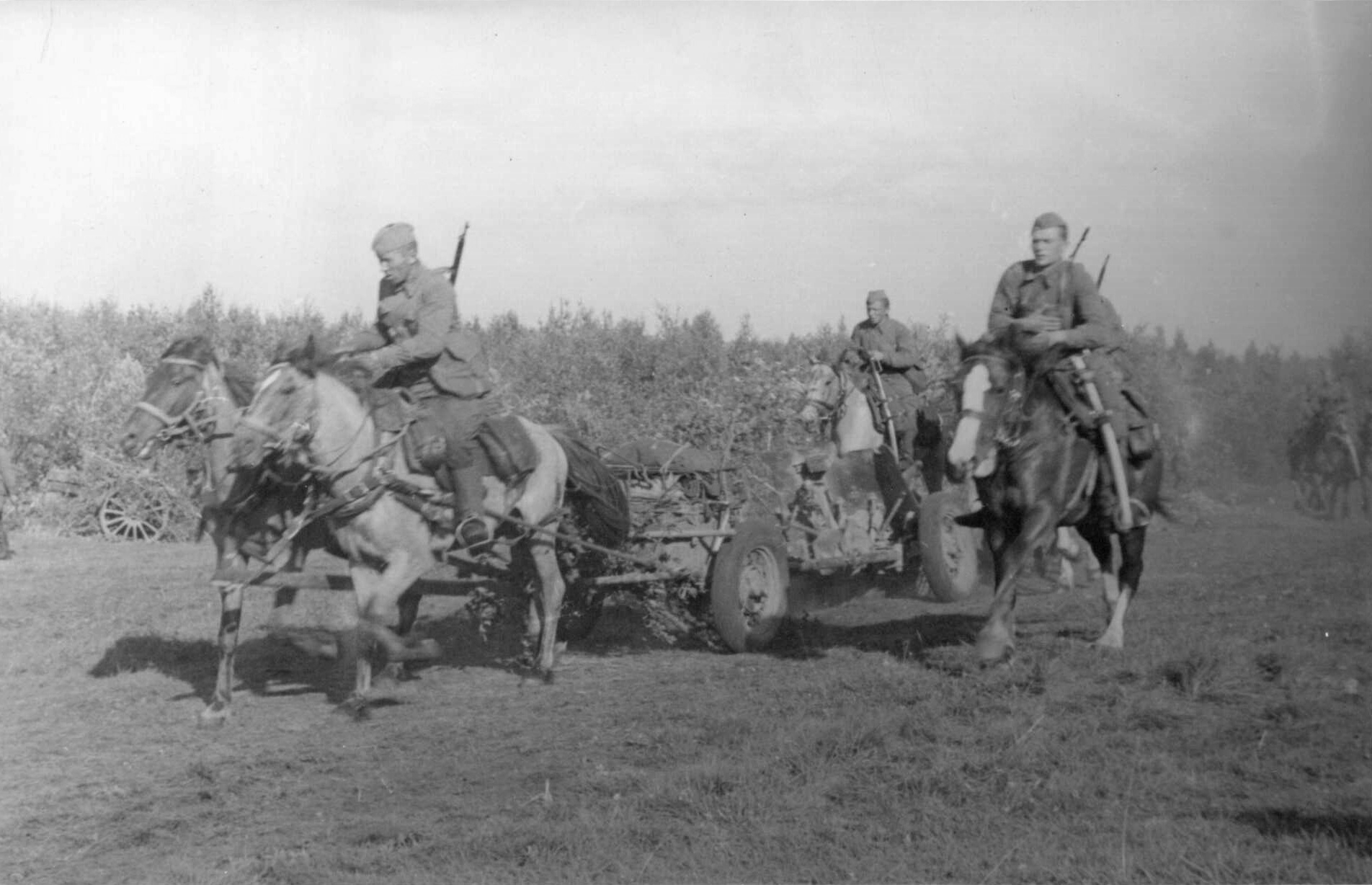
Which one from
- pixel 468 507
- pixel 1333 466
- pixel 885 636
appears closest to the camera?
pixel 468 507

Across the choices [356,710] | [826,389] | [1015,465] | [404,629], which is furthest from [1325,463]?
[356,710]


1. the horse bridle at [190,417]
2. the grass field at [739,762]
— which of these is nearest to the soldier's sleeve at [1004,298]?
the grass field at [739,762]

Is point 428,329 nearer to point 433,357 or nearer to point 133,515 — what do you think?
point 433,357

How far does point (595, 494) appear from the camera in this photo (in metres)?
9.45

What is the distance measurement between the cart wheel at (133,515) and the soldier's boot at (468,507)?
13788 millimetres

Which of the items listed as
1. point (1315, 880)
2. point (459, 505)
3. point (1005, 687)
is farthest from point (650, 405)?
point (1315, 880)

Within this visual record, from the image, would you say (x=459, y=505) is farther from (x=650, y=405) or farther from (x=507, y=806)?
(x=650, y=405)

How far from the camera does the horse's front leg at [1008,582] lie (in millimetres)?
7918

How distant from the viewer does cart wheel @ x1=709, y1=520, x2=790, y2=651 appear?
31.7 feet

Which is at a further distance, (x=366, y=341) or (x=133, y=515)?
(x=133, y=515)

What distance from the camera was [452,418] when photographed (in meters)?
8.72

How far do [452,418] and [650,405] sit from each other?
9.58m

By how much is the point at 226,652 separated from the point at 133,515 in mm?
13982

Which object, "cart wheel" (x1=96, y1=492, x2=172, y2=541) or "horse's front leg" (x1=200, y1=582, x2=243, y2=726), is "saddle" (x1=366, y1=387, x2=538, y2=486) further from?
"cart wheel" (x1=96, y1=492, x2=172, y2=541)
